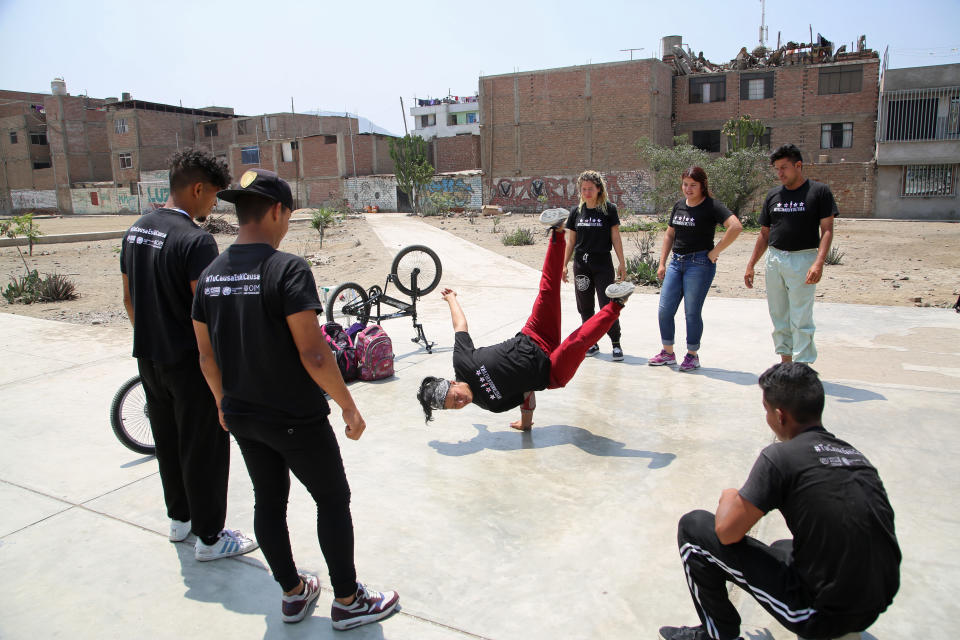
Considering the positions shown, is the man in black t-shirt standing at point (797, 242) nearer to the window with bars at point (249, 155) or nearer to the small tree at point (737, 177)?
the small tree at point (737, 177)

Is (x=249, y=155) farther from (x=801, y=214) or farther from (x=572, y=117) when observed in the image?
(x=801, y=214)

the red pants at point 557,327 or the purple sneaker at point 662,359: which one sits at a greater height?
the red pants at point 557,327

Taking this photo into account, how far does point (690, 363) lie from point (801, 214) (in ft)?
5.24

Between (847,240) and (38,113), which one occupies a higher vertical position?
(38,113)

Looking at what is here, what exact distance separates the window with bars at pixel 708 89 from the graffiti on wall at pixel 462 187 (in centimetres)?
1516

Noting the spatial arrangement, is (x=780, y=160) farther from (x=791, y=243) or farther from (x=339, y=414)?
(x=339, y=414)

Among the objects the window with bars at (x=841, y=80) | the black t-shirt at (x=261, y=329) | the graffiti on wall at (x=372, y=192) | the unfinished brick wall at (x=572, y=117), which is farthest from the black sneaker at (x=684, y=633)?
the graffiti on wall at (x=372, y=192)

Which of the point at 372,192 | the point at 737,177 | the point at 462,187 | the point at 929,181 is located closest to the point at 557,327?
the point at 737,177

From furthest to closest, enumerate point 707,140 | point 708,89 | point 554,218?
point 707,140 < point 708,89 < point 554,218

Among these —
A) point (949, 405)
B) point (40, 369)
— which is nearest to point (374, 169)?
point (40, 369)

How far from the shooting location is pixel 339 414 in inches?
197

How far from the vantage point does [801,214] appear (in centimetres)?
523

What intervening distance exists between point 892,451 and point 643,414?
161cm

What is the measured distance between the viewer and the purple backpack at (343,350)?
5.76 metres
